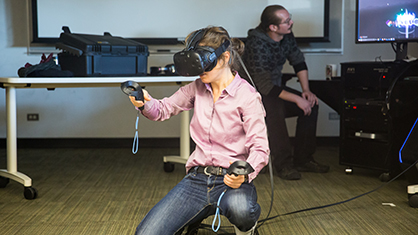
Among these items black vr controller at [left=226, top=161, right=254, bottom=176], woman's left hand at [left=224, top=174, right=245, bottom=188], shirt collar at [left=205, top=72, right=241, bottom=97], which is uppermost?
shirt collar at [left=205, top=72, right=241, bottom=97]

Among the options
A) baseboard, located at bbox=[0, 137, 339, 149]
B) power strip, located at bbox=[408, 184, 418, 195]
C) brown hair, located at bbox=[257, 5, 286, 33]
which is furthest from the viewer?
baseboard, located at bbox=[0, 137, 339, 149]

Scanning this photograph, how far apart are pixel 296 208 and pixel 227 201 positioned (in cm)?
87

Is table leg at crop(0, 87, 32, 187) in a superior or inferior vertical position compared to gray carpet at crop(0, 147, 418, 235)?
superior

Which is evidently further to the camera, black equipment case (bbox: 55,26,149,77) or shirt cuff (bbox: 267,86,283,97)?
shirt cuff (bbox: 267,86,283,97)

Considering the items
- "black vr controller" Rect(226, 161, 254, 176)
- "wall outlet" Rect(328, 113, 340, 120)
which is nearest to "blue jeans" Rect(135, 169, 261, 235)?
"black vr controller" Rect(226, 161, 254, 176)

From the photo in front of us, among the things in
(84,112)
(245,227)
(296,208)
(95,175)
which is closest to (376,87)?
(296,208)

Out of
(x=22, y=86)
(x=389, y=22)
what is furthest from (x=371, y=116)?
(x=22, y=86)

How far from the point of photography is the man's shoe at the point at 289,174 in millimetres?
2678

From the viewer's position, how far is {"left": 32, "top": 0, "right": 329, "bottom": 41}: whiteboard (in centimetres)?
365

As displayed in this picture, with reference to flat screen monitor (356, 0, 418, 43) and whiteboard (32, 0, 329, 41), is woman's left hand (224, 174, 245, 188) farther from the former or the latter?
whiteboard (32, 0, 329, 41)

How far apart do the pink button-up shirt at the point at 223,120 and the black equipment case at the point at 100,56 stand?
1060mm

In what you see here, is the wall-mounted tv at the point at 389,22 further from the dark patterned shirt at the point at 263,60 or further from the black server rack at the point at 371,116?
the dark patterned shirt at the point at 263,60

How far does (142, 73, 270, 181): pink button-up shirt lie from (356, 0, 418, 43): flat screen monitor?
1.61m

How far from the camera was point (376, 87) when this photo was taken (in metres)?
2.62
